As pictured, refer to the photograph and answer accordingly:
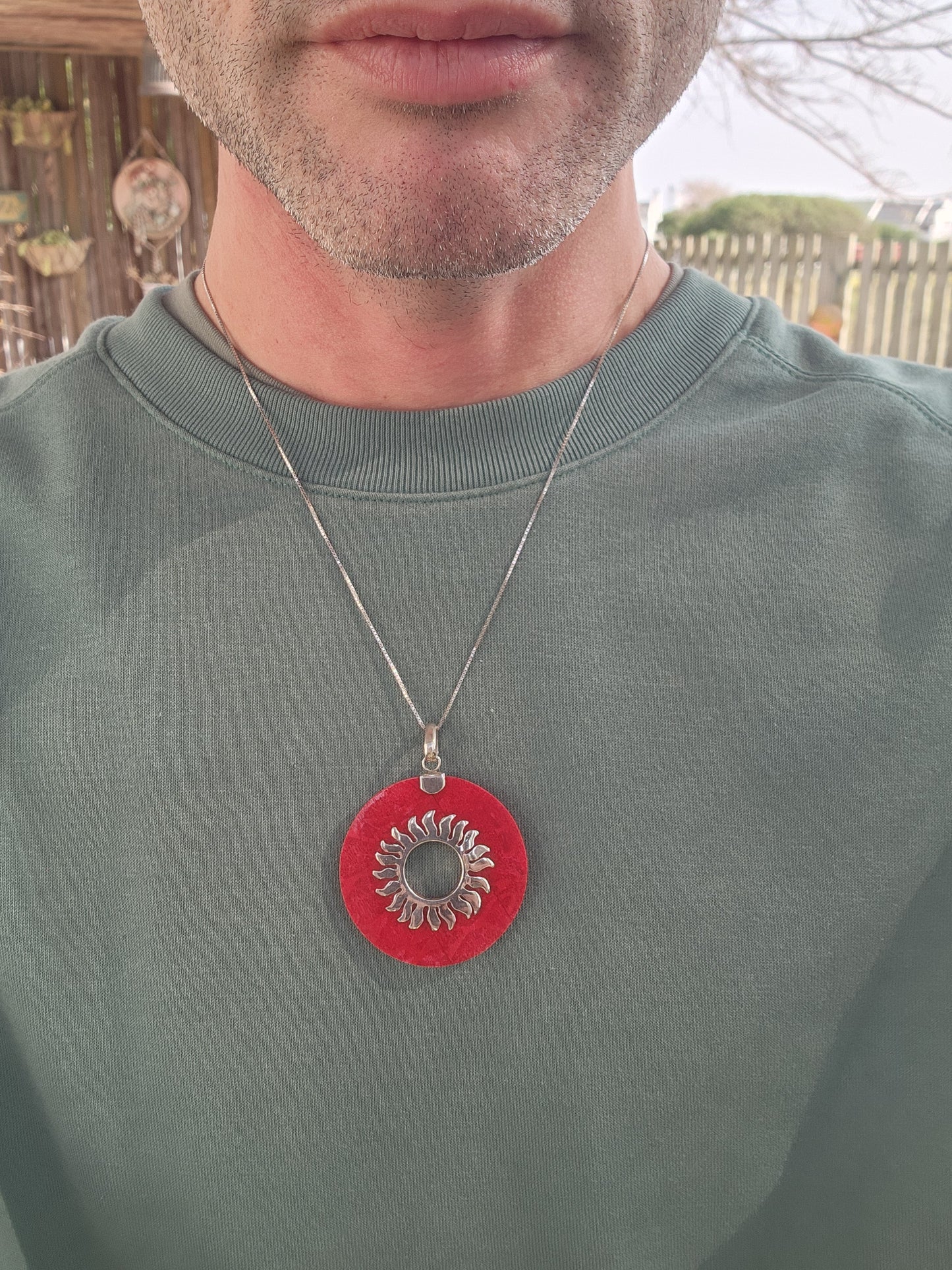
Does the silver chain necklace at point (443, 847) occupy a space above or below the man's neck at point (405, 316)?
below

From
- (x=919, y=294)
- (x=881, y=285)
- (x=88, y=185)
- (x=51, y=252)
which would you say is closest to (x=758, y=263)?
(x=881, y=285)

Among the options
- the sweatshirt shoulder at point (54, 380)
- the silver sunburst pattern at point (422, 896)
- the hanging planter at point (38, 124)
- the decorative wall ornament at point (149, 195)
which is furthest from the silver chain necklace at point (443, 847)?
the hanging planter at point (38, 124)

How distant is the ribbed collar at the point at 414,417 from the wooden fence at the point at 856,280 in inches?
247

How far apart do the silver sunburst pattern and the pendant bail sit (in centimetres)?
2

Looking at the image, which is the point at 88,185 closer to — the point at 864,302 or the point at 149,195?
the point at 149,195

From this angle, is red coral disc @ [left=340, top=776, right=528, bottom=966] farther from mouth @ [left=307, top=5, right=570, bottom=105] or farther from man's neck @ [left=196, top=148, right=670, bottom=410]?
mouth @ [left=307, top=5, right=570, bottom=105]

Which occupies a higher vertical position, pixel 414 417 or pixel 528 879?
pixel 414 417

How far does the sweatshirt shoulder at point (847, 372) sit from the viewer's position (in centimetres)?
113

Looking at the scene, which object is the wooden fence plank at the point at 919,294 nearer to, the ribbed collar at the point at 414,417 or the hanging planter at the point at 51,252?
the hanging planter at the point at 51,252

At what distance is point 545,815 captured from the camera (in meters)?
1.00

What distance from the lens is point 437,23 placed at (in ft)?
2.94

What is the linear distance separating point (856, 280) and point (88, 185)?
4.57 metres

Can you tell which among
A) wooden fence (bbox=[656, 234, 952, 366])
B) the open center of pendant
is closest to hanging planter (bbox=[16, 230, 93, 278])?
wooden fence (bbox=[656, 234, 952, 366])

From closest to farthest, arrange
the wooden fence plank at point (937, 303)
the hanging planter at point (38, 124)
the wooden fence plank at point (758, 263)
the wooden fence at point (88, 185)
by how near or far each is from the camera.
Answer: the hanging planter at point (38, 124) → the wooden fence at point (88, 185) → the wooden fence plank at point (937, 303) → the wooden fence plank at point (758, 263)
